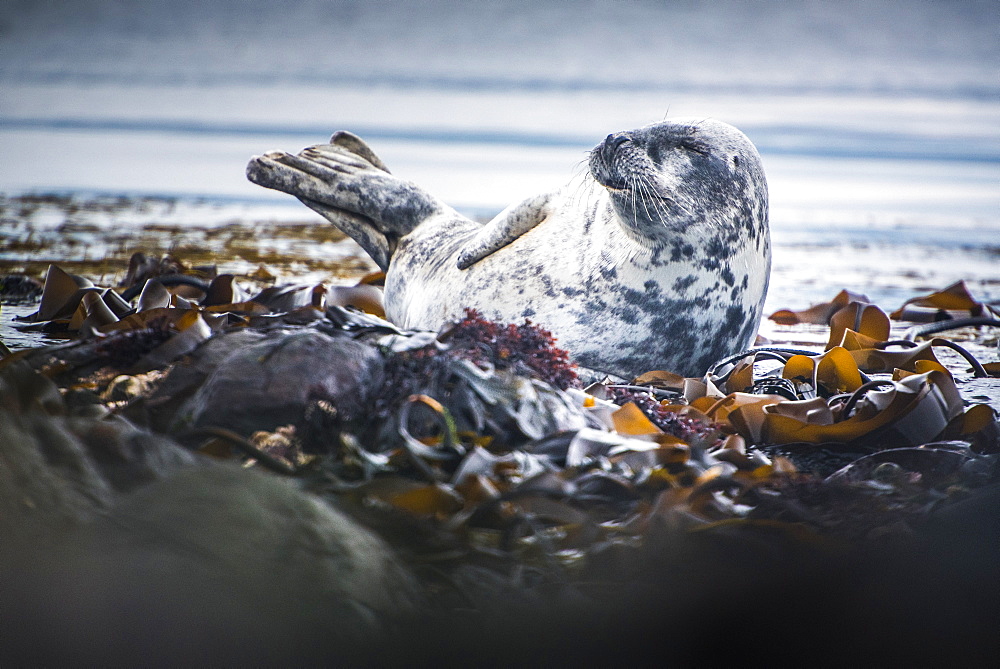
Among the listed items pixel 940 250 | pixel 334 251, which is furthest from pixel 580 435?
pixel 940 250

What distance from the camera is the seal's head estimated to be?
271 cm

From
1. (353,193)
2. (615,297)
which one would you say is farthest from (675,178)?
(353,193)

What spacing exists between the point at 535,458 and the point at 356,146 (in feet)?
9.29

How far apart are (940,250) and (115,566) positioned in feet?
26.8

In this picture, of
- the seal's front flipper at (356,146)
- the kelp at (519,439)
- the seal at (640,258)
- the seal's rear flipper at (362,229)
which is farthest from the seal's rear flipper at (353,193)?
the kelp at (519,439)

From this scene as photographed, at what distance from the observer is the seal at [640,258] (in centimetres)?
279

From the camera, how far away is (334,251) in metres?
6.83

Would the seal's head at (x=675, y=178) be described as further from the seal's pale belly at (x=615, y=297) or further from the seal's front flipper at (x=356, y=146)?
the seal's front flipper at (x=356, y=146)

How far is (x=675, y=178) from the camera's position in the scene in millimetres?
2787

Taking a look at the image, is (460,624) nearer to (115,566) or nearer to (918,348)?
(115,566)

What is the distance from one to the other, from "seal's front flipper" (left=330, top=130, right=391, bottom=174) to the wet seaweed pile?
1.95m

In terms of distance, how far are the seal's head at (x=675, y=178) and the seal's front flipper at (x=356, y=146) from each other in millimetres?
1651

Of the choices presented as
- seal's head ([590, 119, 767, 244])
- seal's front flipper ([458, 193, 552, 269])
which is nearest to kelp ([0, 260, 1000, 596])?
seal's head ([590, 119, 767, 244])

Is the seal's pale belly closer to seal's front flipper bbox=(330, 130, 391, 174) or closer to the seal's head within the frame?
the seal's head
